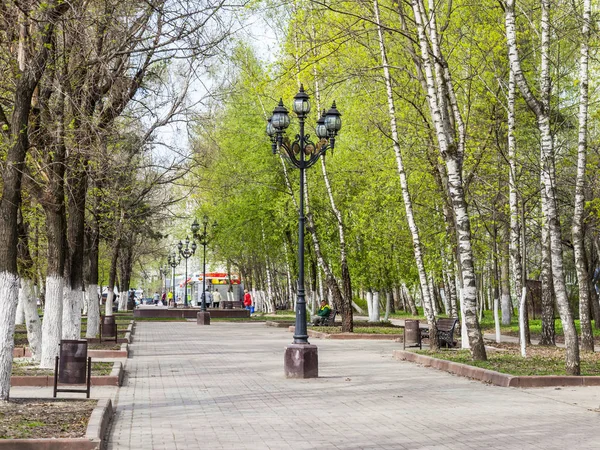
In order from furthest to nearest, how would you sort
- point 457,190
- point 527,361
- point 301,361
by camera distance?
1. point 527,361
2. point 457,190
3. point 301,361

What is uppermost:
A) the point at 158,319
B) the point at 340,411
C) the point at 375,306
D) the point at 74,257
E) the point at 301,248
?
the point at 74,257

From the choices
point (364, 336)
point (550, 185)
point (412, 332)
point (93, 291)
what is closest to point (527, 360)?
point (550, 185)

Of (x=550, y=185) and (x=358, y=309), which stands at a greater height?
(x=550, y=185)

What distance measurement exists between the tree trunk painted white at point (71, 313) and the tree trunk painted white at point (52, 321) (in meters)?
2.76

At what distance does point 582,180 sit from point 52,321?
10368 mm

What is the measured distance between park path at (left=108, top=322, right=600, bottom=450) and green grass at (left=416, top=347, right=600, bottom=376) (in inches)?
31.4

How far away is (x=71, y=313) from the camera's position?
2150cm

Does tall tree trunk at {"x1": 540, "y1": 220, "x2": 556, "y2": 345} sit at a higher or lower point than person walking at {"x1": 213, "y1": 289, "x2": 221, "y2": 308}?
lower

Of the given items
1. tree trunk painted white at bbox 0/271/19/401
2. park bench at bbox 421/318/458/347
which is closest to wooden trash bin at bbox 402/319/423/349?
park bench at bbox 421/318/458/347

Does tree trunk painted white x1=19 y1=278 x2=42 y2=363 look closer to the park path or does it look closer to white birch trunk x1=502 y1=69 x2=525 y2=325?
the park path

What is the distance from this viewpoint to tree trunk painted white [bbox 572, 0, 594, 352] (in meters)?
17.0

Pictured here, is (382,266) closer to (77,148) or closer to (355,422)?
(77,148)

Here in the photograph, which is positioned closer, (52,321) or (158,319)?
(52,321)

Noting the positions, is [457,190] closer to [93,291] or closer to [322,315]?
[93,291]
